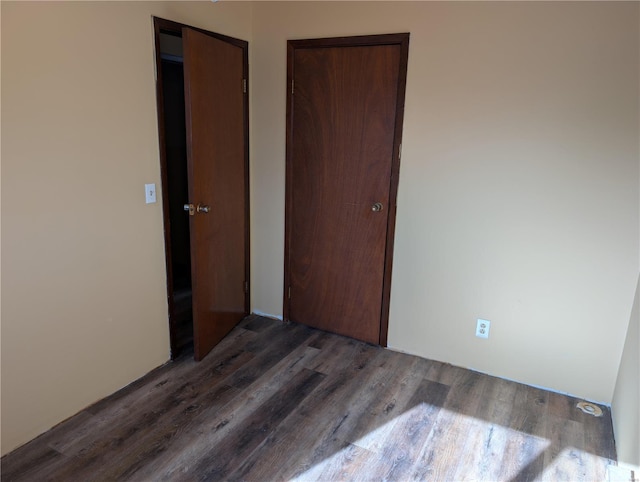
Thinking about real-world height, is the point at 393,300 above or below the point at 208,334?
above

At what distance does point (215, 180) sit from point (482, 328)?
189 centimetres

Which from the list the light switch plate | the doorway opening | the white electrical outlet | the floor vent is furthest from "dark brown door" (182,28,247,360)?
the floor vent

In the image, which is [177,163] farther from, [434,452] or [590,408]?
[590,408]

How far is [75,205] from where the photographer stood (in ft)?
6.65

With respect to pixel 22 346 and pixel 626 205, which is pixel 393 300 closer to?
pixel 626 205

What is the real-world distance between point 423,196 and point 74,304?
1.99 meters

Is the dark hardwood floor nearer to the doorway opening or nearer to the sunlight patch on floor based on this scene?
the sunlight patch on floor

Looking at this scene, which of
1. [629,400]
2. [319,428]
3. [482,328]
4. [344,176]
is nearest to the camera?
[629,400]

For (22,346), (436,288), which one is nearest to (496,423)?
(436,288)

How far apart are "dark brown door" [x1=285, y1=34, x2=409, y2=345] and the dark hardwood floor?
0.51 meters

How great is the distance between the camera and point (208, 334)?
284 centimetres

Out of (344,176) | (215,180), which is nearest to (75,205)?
(215,180)

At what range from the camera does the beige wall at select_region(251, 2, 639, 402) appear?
2.19 m

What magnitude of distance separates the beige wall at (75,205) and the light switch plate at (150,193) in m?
0.03
